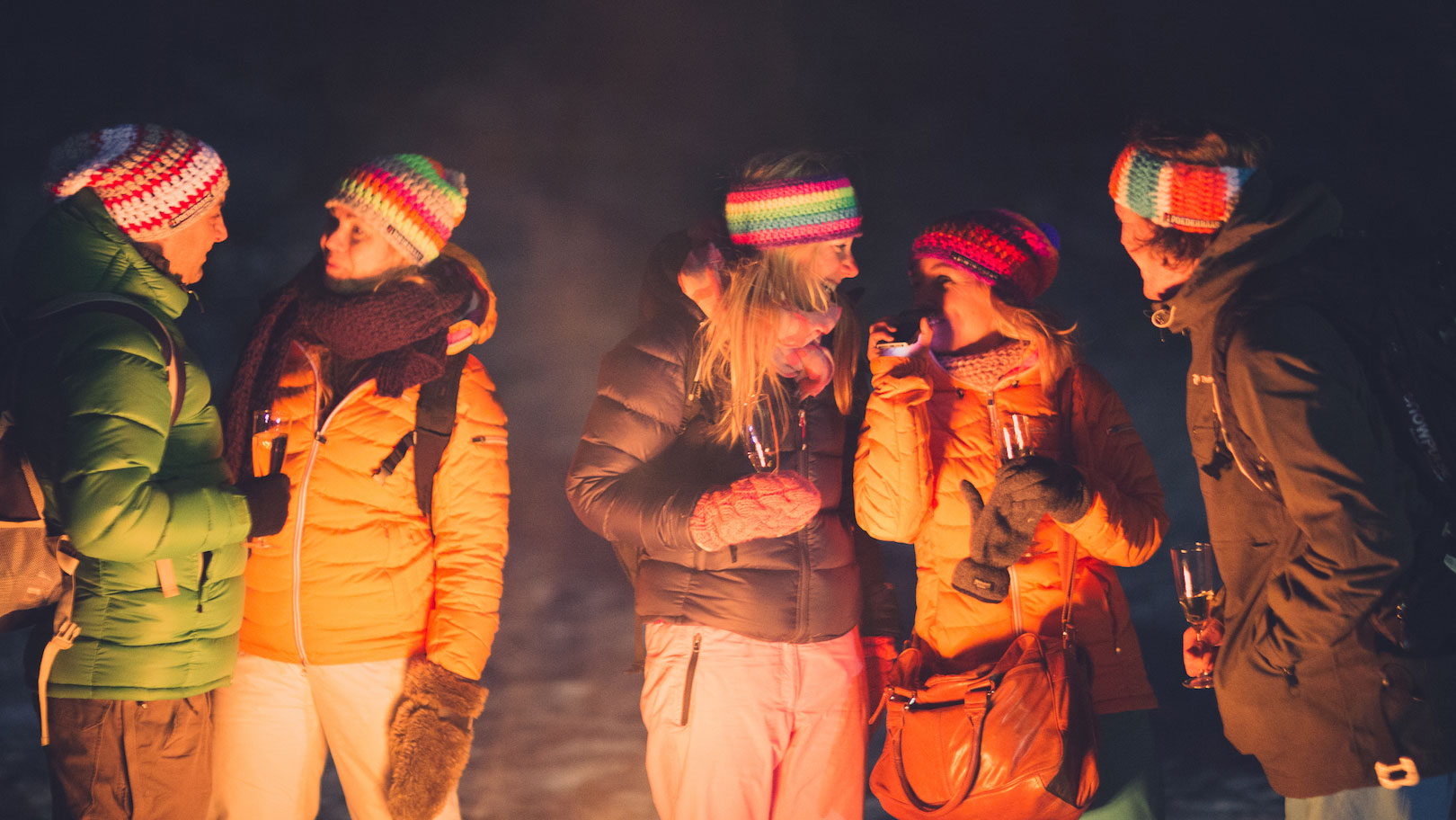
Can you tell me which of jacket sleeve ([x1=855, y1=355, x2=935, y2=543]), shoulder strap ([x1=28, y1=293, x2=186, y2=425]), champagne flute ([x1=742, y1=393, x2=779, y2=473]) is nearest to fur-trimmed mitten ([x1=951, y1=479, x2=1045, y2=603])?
jacket sleeve ([x1=855, y1=355, x2=935, y2=543])

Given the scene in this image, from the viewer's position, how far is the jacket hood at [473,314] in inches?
101

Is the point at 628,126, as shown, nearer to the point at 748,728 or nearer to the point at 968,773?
the point at 748,728

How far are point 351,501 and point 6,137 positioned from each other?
4368 millimetres

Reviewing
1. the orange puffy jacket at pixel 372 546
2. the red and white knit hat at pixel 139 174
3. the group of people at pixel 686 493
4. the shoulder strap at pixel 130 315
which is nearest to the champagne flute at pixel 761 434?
the group of people at pixel 686 493

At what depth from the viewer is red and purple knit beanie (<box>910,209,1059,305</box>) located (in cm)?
252

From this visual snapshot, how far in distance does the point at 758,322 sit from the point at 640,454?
43 centimetres

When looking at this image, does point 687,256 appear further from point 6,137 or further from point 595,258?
point 6,137

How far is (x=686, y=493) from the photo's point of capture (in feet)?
7.51

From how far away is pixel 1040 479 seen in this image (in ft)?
7.09

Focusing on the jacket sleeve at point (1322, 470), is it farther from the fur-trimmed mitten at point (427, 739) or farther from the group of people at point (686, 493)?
the fur-trimmed mitten at point (427, 739)

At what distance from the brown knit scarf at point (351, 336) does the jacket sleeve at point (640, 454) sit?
0.43 m

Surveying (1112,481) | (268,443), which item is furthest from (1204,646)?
(268,443)

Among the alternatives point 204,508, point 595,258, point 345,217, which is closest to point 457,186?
point 345,217

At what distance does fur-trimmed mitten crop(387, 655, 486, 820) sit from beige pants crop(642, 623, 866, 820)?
44cm
